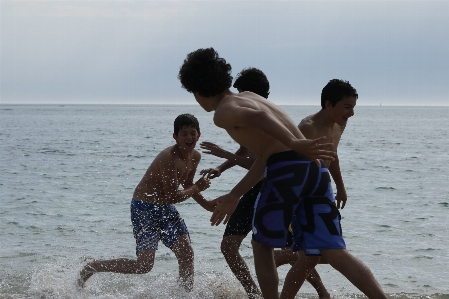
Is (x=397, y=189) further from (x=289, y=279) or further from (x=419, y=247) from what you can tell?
(x=289, y=279)

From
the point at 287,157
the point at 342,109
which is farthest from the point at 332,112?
the point at 287,157

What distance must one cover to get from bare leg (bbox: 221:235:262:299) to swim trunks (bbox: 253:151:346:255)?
3.71ft

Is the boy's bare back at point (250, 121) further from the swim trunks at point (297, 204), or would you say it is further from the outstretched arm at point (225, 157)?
the outstretched arm at point (225, 157)

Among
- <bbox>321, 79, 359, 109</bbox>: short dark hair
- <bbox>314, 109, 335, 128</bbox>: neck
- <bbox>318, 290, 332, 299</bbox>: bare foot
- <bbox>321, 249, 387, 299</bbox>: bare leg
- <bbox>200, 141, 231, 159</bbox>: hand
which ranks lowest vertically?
<bbox>318, 290, 332, 299</bbox>: bare foot

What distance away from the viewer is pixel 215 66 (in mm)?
4758

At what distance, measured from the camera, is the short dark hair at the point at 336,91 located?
525 centimetres

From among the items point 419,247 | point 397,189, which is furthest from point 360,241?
point 397,189

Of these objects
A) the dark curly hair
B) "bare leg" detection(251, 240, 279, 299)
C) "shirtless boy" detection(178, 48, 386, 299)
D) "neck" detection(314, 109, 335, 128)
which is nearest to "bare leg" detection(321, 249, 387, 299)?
"shirtless boy" detection(178, 48, 386, 299)

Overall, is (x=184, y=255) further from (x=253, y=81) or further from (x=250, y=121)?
(x=250, y=121)

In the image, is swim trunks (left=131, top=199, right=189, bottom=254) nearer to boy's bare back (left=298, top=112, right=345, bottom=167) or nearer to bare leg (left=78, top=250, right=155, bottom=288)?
bare leg (left=78, top=250, right=155, bottom=288)

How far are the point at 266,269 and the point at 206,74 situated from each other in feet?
4.78

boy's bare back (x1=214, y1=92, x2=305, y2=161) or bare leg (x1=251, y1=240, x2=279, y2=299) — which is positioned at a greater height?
boy's bare back (x1=214, y1=92, x2=305, y2=161)

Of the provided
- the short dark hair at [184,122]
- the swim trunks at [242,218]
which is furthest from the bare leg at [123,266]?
the short dark hair at [184,122]

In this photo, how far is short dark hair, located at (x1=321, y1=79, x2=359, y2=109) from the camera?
525cm
